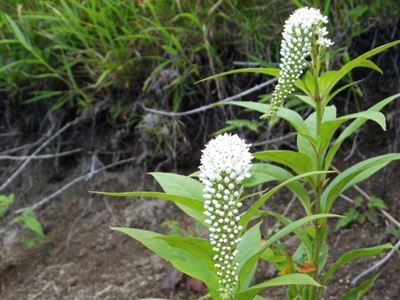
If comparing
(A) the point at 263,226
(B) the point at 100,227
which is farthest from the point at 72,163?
(A) the point at 263,226

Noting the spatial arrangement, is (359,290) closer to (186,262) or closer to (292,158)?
(292,158)

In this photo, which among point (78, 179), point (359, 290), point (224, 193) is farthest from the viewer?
point (78, 179)

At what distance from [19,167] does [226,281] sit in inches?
104

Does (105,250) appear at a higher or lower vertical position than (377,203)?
lower

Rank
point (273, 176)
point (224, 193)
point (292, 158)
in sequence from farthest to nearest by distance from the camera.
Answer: point (273, 176) → point (292, 158) → point (224, 193)

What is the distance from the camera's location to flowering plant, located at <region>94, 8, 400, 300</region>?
1312 mm

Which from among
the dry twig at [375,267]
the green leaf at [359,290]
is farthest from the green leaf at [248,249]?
the dry twig at [375,267]

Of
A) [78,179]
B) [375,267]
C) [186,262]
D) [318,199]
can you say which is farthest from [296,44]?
[78,179]

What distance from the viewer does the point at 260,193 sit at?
61.8 inches

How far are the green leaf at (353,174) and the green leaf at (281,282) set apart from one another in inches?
16.2

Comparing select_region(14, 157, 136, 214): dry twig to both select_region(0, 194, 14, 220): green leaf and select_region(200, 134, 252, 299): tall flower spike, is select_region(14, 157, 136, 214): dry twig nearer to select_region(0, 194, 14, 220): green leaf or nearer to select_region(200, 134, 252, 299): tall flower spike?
select_region(0, 194, 14, 220): green leaf

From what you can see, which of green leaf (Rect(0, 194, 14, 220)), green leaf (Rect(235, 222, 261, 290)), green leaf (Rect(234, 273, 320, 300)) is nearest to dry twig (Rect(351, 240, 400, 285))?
green leaf (Rect(235, 222, 261, 290))

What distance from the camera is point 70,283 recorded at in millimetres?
2938

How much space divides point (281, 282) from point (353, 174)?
0.46 m
